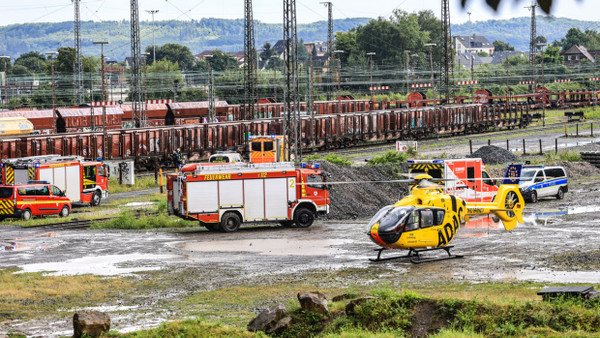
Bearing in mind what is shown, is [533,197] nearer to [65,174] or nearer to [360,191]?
[360,191]

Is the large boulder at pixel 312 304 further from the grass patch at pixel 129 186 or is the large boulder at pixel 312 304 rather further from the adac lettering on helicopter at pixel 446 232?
the grass patch at pixel 129 186

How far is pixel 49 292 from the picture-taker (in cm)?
1945

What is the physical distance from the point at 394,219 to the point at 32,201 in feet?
68.5

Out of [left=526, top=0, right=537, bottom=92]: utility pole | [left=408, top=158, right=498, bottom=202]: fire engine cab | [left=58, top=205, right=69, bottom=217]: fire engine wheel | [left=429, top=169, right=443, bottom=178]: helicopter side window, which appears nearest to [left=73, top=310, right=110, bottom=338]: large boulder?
[left=526, top=0, right=537, bottom=92]: utility pole

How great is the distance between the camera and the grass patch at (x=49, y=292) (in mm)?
17688

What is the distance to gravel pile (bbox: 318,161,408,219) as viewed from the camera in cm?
3581

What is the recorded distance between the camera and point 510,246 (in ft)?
80.0

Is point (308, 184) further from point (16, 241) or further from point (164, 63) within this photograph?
point (164, 63)

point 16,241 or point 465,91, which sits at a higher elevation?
point 465,91

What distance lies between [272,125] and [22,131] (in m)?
20.2

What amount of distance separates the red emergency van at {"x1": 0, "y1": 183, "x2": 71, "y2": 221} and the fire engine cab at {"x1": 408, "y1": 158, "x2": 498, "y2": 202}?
16622 millimetres

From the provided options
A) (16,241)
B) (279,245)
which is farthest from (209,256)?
(16,241)

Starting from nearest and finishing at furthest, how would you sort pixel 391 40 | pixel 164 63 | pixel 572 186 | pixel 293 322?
pixel 293 322, pixel 572 186, pixel 391 40, pixel 164 63

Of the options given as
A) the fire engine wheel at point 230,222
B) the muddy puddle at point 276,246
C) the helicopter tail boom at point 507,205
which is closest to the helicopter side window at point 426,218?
the helicopter tail boom at point 507,205
